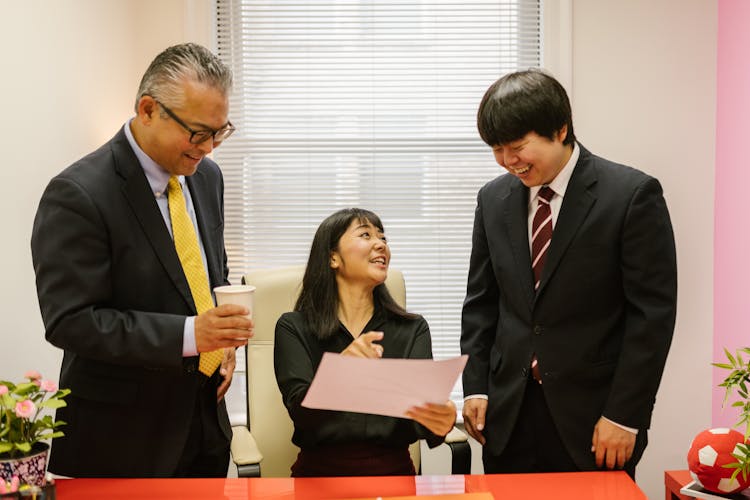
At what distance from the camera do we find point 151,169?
69.8 inches

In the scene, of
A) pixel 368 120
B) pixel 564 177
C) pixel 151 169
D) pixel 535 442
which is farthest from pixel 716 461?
pixel 368 120

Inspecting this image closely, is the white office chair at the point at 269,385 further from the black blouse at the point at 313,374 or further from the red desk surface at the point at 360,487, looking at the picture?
the red desk surface at the point at 360,487

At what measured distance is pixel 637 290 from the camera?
182 centimetres

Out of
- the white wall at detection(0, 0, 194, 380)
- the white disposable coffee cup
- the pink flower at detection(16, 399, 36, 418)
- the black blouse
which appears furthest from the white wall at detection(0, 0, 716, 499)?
the pink flower at detection(16, 399, 36, 418)

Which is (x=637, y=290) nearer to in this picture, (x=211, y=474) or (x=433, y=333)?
(x=211, y=474)

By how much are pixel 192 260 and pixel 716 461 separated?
4.92 feet

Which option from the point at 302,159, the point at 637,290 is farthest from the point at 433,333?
the point at 637,290

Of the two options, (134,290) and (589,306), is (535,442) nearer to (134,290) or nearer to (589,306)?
(589,306)

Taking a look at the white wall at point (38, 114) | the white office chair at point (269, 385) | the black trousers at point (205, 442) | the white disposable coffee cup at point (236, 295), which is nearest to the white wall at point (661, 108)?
the white wall at point (38, 114)

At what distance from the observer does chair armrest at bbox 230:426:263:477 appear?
210 centimetres

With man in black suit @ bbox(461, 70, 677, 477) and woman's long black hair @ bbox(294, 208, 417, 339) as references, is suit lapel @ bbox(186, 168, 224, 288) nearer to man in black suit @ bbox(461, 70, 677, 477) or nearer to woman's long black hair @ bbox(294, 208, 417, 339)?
woman's long black hair @ bbox(294, 208, 417, 339)

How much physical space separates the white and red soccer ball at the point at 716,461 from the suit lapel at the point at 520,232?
0.67 meters

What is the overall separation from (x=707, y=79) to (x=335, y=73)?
1.63 metres

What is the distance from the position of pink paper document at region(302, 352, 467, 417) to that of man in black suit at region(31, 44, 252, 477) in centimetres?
29
